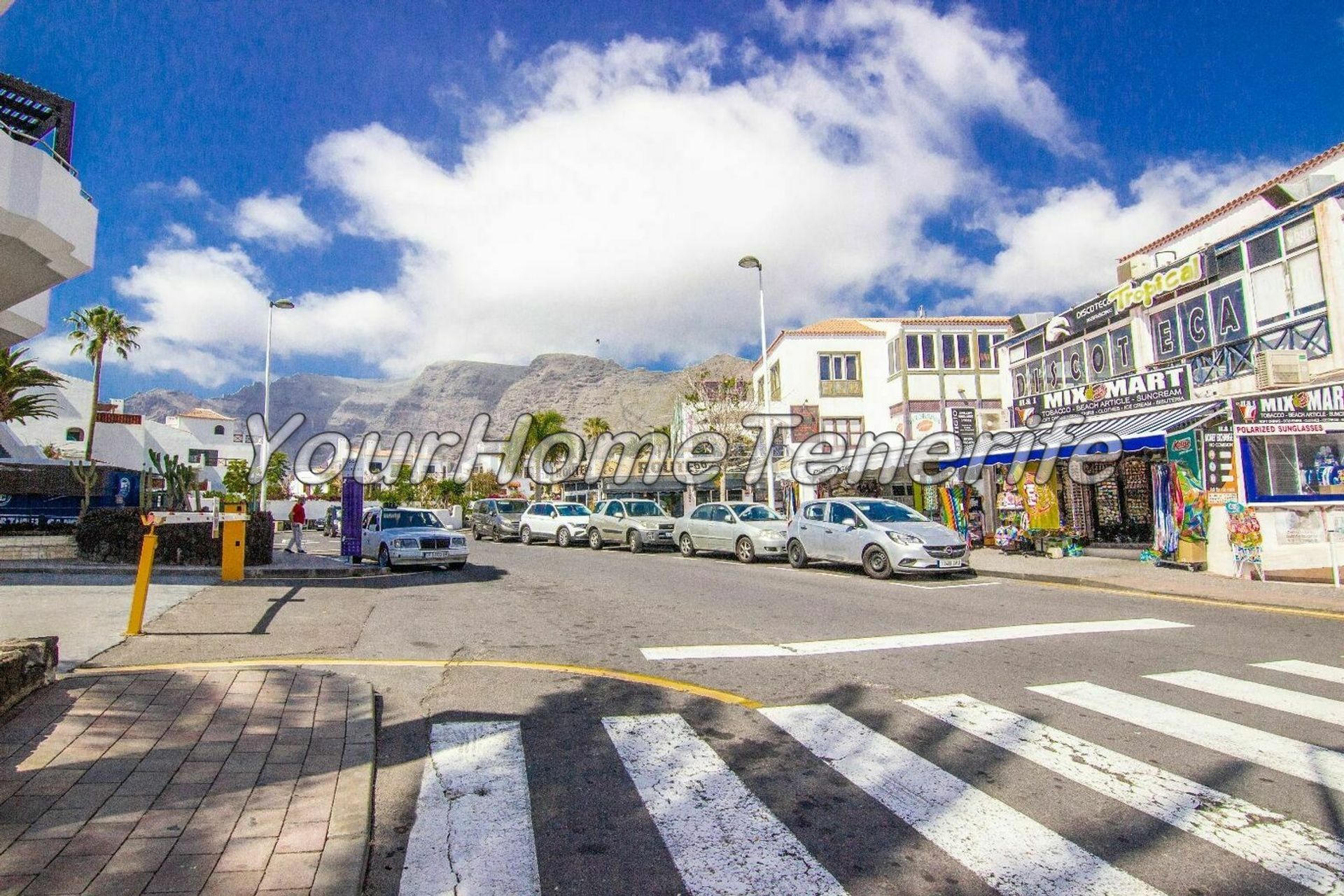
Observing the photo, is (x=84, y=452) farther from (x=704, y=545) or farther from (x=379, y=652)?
(x=379, y=652)

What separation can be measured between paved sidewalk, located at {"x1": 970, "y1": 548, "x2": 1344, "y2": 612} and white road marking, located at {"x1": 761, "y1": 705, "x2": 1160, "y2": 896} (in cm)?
902

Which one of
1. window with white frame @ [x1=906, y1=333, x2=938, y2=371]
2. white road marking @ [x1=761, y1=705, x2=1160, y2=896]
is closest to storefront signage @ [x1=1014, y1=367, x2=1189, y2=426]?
window with white frame @ [x1=906, y1=333, x2=938, y2=371]

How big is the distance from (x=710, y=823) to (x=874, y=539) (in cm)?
1181

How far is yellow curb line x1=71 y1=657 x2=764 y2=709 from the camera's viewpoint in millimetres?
5953

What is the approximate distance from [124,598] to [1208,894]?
459 inches

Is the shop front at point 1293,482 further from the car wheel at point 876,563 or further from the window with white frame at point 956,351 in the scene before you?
the window with white frame at point 956,351

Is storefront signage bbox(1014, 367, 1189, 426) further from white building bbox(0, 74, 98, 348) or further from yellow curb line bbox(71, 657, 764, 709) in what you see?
white building bbox(0, 74, 98, 348)

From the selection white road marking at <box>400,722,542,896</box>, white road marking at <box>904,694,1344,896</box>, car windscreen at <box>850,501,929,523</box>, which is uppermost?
car windscreen at <box>850,501,929,523</box>

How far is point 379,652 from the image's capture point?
24.8 feet

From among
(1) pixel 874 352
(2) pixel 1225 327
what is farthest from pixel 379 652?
(1) pixel 874 352

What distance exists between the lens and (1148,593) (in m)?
12.1

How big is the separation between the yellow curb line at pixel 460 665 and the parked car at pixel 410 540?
9106 millimetres

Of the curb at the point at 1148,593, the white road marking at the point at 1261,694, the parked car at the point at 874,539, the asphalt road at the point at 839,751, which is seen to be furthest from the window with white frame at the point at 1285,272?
the white road marking at the point at 1261,694

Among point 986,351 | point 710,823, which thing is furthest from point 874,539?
point 986,351
